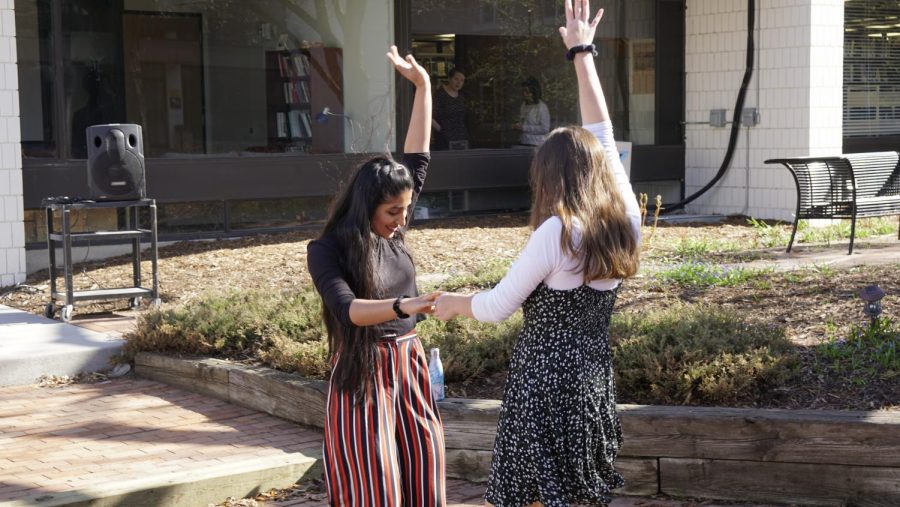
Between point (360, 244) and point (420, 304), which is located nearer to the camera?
point (420, 304)

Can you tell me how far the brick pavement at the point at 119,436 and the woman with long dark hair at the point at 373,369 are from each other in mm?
1613

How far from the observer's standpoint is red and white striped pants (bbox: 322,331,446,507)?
3984 millimetres

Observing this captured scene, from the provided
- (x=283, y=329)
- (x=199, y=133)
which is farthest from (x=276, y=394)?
(x=199, y=133)

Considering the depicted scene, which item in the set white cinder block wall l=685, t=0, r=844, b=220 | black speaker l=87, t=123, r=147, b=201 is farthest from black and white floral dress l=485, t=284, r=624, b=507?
white cinder block wall l=685, t=0, r=844, b=220

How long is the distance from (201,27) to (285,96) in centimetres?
125

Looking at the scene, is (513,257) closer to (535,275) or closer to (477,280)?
(477,280)

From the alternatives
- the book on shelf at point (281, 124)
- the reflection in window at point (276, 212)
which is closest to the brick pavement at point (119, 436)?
the reflection in window at point (276, 212)

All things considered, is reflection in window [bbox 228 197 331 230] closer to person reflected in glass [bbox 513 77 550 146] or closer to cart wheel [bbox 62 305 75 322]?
person reflected in glass [bbox 513 77 550 146]

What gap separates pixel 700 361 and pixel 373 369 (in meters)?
2.22

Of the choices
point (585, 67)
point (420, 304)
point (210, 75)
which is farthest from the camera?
point (210, 75)

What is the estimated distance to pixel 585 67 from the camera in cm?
410

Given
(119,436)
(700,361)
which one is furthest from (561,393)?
(119,436)

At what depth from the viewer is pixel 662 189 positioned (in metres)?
16.5

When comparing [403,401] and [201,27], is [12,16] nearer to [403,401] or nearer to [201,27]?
[201,27]
